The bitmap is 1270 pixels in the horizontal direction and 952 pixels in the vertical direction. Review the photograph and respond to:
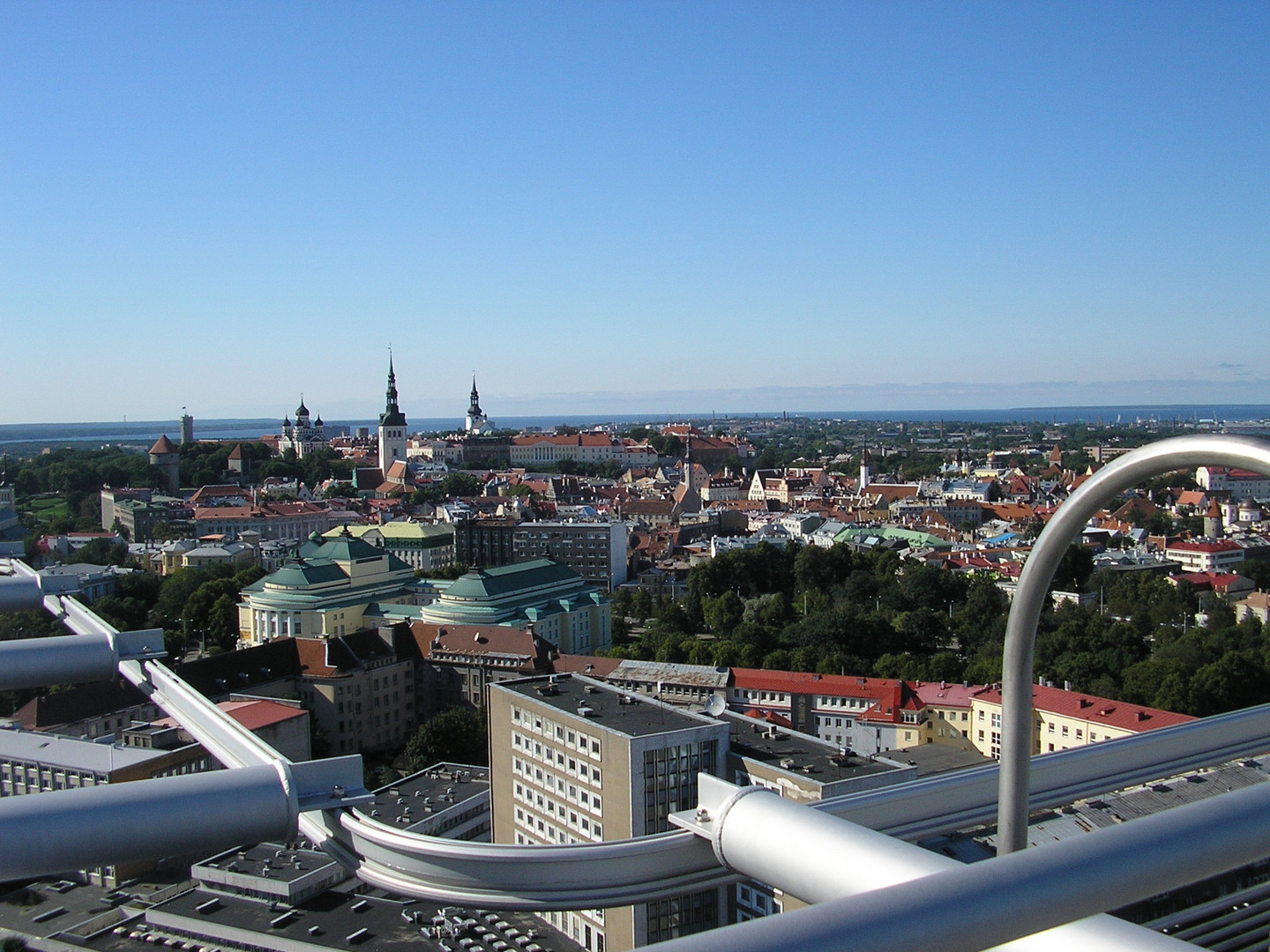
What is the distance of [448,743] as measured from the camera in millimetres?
7840

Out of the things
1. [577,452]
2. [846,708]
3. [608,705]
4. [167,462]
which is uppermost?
[167,462]

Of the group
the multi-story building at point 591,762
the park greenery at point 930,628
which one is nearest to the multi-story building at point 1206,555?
the park greenery at point 930,628

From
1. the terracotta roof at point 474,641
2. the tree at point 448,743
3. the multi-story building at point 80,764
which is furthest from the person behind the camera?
the terracotta roof at point 474,641

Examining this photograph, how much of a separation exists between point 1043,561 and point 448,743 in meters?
7.53

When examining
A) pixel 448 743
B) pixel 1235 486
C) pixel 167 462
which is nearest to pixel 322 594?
pixel 448 743

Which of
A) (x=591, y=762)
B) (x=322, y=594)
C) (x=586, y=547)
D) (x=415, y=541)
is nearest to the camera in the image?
(x=591, y=762)

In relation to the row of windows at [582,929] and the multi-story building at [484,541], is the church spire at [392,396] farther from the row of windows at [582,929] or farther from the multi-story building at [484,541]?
the row of windows at [582,929]

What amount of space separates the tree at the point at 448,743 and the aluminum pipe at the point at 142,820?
282 inches

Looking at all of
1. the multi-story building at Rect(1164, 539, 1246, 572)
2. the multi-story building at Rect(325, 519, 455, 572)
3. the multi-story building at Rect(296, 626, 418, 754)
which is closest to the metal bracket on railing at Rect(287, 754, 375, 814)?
the multi-story building at Rect(296, 626, 418, 754)

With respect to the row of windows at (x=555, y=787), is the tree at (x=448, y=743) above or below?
below

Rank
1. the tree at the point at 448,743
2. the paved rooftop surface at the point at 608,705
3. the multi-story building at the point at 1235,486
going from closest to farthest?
the paved rooftop surface at the point at 608,705 < the tree at the point at 448,743 < the multi-story building at the point at 1235,486

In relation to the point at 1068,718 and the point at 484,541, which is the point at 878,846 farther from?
the point at 484,541

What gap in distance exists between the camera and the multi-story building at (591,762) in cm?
539

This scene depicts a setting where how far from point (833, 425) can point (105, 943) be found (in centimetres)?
8043
